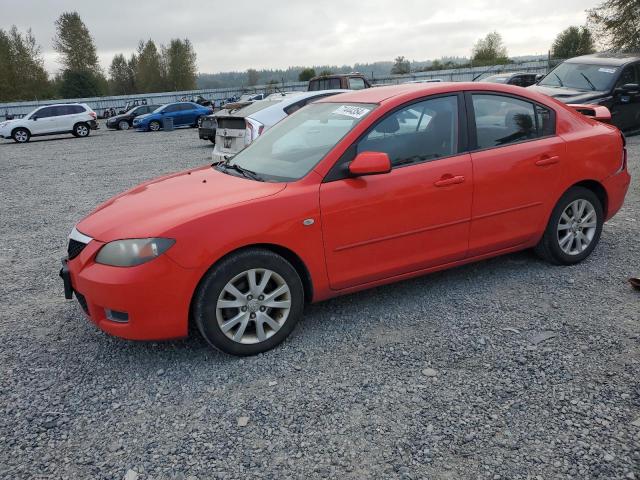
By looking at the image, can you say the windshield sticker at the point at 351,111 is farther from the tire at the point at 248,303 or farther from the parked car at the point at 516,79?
the parked car at the point at 516,79

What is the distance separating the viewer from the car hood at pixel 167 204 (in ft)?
10.8

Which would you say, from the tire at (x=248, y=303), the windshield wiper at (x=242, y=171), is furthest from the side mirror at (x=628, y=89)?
the tire at (x=248, y=303)

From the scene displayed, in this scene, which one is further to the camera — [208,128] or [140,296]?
[208,128]

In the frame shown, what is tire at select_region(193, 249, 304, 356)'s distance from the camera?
3.26 meters

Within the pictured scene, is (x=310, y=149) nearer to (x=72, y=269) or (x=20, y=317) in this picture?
(x=72, y=269)

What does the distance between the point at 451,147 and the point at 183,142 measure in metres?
17.2

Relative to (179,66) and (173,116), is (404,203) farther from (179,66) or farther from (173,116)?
(179,66)


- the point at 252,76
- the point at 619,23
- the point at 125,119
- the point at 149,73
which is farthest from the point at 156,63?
the point at 619,23

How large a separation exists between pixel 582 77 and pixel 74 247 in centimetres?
1093

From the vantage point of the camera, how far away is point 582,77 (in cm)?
1116

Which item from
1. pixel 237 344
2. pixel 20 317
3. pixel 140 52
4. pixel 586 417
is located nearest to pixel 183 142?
pixel 20 317

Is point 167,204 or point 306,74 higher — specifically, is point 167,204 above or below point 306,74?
below

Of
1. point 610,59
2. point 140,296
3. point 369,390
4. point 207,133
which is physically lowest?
point 369,390

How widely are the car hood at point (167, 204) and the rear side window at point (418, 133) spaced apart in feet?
2.65
